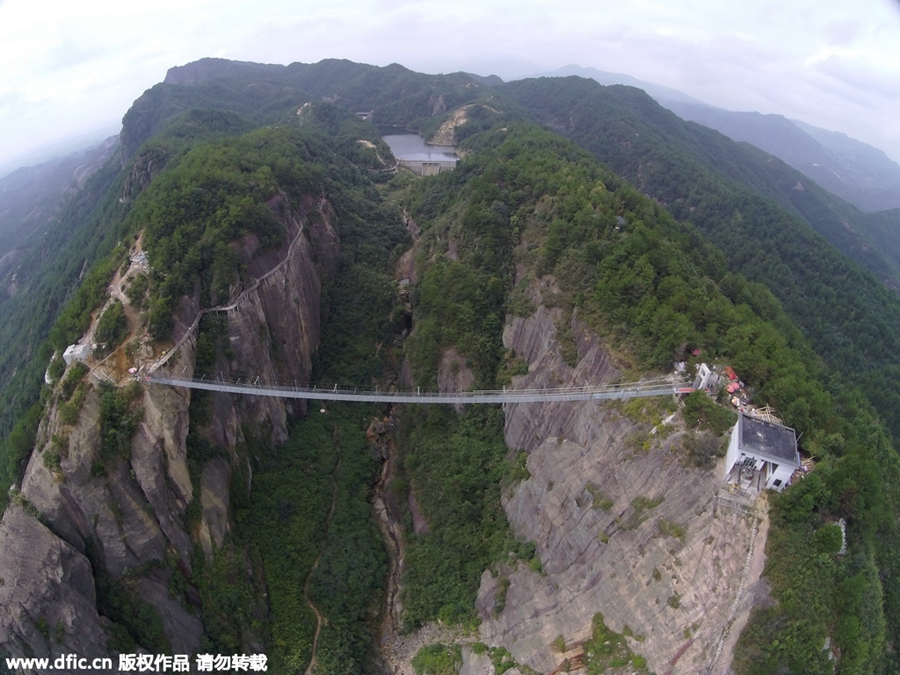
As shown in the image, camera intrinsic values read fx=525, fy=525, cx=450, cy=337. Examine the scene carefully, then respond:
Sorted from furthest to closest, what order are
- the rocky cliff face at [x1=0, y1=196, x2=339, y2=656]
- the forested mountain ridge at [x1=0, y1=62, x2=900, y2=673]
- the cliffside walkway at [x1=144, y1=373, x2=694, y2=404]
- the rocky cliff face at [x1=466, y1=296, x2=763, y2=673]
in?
the cliffside walkway at [x1=144, y1=373, x2=694, y2=404] → the rocky cliff face at [x1=0, y1=196, x2=339, y2=656] → the forested mountain ridge at [x1=0, y1=62, x2=900, y2=673] → the rocky cliff face at [x1=466, y1=296, x2=763, y2=673]

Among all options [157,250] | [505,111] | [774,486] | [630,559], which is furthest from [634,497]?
[505,111]

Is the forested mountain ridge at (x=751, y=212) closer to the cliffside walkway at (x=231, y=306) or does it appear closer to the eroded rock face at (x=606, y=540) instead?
the eroded rock face at (x=606, y=540)

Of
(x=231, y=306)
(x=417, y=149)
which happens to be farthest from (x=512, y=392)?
(x=417, y=149)

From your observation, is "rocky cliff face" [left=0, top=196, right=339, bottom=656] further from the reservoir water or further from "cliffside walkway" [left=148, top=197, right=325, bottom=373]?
the reservoir water

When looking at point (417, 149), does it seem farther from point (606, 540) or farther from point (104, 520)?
point (606, 540)

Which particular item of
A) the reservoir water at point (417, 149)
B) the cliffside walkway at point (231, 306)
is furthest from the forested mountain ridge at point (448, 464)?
the reservoir water at point (417, 149)

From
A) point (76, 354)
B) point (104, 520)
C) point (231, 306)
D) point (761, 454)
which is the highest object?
point (76, 354)

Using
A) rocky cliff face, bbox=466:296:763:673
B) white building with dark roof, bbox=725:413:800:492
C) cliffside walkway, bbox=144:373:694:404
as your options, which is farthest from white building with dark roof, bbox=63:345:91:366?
white building with dark roof, bbox=725:413:800:492
